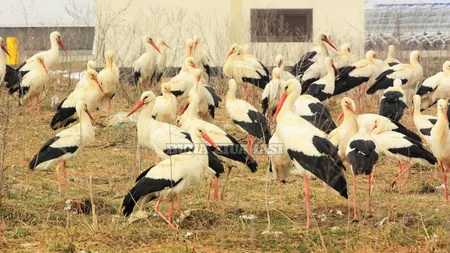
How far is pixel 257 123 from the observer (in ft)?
34.7

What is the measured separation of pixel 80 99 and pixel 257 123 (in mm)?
2874

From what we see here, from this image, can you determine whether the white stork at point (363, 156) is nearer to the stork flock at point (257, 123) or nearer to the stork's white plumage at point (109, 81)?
the stork flock at point (257, 123)

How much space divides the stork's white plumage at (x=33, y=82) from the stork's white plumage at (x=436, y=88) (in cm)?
550

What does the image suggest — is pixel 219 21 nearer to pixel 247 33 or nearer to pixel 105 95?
pixel 247 33

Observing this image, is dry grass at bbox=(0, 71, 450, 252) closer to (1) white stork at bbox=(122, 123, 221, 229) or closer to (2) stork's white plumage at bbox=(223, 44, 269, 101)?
(1) white stork at bbox=(122, 123, 221, 229)

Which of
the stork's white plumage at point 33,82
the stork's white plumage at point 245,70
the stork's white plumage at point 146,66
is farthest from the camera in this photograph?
the stork's white plumage at point 146,66

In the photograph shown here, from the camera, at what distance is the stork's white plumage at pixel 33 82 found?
1378 centimetres

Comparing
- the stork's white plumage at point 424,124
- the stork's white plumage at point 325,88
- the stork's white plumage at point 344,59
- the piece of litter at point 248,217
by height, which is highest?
the stork's white plumage at point 344,59

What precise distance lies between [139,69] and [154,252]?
364 inches

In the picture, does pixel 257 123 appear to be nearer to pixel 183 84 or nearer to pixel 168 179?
pixel 183 84

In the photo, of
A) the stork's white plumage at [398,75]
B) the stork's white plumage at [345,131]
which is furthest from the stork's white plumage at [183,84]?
the stork's white plumage at [345,131]

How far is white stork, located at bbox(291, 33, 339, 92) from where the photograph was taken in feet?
48.4

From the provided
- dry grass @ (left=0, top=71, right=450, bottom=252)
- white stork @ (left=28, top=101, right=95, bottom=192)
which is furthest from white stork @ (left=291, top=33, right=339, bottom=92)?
white stork @ (left=28, top=101, right=95, bottom=192)

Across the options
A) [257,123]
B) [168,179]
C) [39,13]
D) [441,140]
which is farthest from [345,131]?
[39,13]
